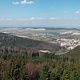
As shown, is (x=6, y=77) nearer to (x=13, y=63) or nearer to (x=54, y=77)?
(x=13, y=63)

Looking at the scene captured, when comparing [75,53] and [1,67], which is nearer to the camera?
[1,67]

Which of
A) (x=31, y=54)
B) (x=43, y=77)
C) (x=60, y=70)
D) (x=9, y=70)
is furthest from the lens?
(x=31, y=54)

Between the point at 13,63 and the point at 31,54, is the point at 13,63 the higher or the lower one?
the higher one

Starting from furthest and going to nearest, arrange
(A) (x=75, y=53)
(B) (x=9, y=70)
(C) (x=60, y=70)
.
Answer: (A) (x=75, y=53)
(C) (x=60, y=70)
(B) (x=9, y=70)

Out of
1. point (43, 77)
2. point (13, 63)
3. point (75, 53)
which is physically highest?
point (13, 63)

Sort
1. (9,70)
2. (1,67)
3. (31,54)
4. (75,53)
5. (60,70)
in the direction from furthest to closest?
1. (75,53)
2. (31,54)
3. (1,67)
4. (60,70)
5. (9,70)

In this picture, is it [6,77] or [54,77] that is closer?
[6,77]

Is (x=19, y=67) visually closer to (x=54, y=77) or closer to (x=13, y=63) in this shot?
(x=13, y=63)

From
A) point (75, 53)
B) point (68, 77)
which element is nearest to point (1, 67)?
point (68, 77)

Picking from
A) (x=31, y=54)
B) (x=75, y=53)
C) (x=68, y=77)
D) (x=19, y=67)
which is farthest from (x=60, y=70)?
(x=75, y=53)
